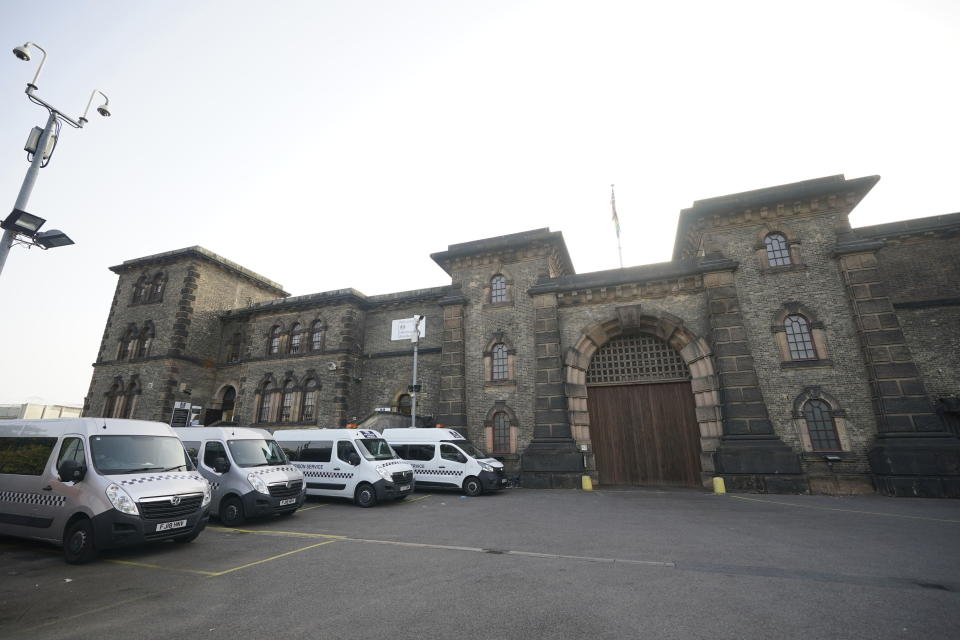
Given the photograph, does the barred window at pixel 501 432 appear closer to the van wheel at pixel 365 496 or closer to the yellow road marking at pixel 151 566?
the van wheel at pixel 365 496

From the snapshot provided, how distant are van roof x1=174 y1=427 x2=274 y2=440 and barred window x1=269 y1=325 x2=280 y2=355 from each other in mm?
13758

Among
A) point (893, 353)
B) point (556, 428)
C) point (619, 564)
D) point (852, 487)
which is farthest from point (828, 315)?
point (619, 564)

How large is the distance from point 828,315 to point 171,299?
110 ft

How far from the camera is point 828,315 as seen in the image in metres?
14.7

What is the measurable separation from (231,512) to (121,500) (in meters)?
3.29

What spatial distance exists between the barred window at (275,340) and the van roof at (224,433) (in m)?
13.8

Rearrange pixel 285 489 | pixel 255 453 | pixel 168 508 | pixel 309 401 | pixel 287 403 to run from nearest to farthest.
Answer: pixel 168 508, pixel 285 489, pixel 255 453, pixel 309 401, pixel 287 403

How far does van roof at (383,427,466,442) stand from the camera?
14.8 m

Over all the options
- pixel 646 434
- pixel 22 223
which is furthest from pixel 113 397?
pixel 646 434

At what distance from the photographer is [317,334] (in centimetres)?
2334

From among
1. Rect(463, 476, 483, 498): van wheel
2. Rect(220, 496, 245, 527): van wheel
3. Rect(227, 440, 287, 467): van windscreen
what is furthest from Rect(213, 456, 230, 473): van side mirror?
Rect(463, 476, 483, 498): van wheel

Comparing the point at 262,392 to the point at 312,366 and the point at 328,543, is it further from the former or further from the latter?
the point at 328,543

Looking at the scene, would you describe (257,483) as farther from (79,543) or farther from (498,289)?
(498,289)

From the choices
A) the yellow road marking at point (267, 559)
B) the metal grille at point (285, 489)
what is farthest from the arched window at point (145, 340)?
the yellow road marking at point (267, 559)
